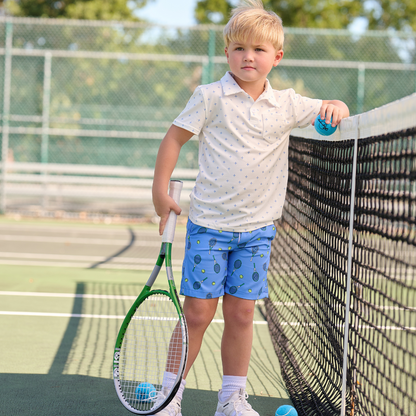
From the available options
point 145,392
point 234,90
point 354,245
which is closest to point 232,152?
point 234,90

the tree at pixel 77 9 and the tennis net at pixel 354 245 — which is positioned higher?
the tree at pixel 77 9

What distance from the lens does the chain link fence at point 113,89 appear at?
1094 cm

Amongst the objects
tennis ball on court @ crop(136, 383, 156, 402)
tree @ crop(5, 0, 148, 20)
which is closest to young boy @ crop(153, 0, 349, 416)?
tennis ball on court @ crop(136, 383, 156, 402)

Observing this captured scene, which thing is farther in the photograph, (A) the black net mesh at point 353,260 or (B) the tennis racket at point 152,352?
(B) the tennis racket at point 152,352

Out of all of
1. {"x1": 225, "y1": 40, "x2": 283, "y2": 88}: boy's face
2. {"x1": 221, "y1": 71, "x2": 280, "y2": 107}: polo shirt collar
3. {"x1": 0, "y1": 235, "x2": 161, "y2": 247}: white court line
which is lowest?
{"x1": 0, "y1": 235, "x2": 161, "y2": 247}: white court line

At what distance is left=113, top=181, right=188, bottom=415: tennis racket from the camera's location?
2379 mm

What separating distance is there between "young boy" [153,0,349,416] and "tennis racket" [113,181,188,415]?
0.07 metres

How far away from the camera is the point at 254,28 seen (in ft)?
8.02

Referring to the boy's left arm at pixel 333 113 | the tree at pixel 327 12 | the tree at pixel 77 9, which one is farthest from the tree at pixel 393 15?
the boy's left arm at pixel 333 113

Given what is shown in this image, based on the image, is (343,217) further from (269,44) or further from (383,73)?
(383,73)

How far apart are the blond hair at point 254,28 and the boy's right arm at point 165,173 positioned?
43 centimetres

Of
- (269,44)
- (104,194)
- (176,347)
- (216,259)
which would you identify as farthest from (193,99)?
(104,194)

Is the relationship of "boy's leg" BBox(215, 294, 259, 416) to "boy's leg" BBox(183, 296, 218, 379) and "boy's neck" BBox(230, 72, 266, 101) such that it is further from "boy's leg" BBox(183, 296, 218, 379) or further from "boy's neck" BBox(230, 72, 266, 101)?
"boy's neck" BBox(230, 72, 266, 101)

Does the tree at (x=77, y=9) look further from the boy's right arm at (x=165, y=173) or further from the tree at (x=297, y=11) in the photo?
the boy's right arm at (x=165, y=173)
